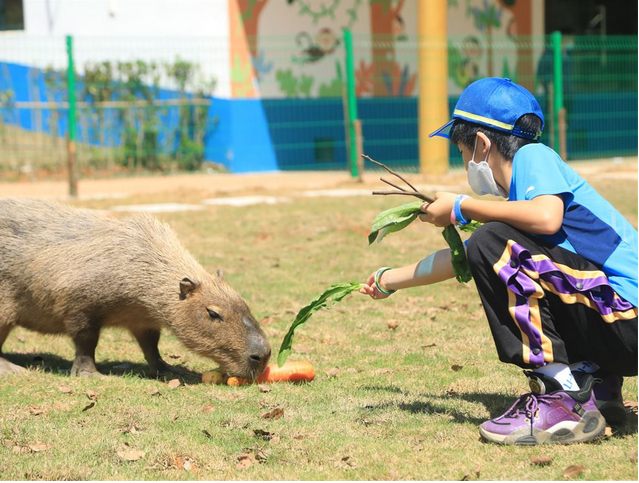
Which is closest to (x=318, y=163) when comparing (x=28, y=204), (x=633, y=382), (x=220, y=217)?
(x=220, y=217)

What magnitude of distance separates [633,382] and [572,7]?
20.4 metres

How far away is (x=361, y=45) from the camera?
18.9m

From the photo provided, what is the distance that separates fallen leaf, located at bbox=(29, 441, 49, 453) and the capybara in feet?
4.60

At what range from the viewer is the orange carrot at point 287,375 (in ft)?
17.3

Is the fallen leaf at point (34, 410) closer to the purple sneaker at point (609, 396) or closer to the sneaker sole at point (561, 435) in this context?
the sneaker sole at point (561, 435)

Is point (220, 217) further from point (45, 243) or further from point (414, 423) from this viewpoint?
point (414, 423)

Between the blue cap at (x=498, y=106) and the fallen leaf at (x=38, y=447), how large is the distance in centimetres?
236

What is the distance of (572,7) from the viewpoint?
23.5 m

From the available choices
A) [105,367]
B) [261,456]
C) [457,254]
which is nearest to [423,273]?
[457,254]

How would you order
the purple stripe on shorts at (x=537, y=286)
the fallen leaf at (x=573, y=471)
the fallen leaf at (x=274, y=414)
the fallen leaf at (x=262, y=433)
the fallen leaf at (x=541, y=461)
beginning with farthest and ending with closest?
1. the fallen leaf at (x=274, y=414)
2. the fallen leaf at (x=262, y=433)
3. the purple stripe on shorts at (x=537, y=286)
4. the fallen leaf at (x=541, y=461)
5. the fallen leaf at (x=573, y=471)

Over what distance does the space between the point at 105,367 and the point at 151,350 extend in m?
0.38

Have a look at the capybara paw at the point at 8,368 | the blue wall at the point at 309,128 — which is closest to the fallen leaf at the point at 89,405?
the capybara paw at the point at 8,368

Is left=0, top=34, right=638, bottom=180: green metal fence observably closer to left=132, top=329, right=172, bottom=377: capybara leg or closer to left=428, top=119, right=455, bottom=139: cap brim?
left=132, top=329, right=172, bottom=377: capybara leg

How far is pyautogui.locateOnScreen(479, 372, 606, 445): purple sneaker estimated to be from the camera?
3.93m
